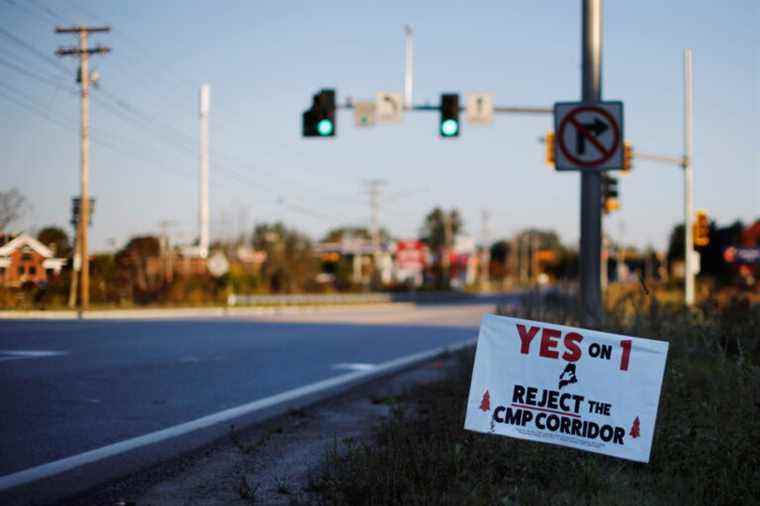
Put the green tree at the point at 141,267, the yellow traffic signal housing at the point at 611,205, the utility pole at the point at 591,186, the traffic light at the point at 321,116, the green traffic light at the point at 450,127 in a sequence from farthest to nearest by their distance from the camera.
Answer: the green tree at the point at 141,267
the yellow traffic signal housing at the point at 611,205
the green traffic light at the point at 450,127
the traffic light at the point at 321,116
the utility pole at the point at 591,186

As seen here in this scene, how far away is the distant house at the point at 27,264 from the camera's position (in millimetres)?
24031

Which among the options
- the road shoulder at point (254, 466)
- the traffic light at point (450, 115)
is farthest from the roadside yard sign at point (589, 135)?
the traffic light at point (450, 115)

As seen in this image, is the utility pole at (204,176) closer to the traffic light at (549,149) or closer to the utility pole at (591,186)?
the traffic light at (549,149)

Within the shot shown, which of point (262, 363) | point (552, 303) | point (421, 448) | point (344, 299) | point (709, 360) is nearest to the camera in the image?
point (421, 448)

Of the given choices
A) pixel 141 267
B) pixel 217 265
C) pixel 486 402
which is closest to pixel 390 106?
pixel 486 402

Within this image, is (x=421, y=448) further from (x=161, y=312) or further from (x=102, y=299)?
(x=102, y=299)

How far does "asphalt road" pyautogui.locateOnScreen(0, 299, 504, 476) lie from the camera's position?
793 centimetres

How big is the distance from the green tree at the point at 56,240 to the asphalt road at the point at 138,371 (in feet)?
32.2

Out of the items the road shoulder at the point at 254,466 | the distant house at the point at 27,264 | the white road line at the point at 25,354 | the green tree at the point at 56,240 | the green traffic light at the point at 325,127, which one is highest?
the green traffic light at the point at 325,127

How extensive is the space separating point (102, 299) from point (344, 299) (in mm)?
22717

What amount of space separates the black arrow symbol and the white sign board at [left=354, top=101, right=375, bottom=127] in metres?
8.47

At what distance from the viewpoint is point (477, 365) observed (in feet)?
17.8

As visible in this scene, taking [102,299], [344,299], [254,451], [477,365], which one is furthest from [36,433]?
[344,299]

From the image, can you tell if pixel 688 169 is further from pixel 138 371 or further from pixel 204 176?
pixel 204 176
